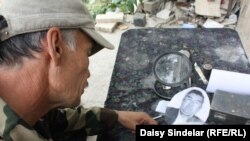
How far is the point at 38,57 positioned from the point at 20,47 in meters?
0.05

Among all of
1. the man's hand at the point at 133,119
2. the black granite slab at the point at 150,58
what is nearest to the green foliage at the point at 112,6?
the black granite slab at the point at 150,58

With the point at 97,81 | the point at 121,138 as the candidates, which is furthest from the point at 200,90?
the point at 97,81

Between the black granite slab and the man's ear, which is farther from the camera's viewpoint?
the black granite slab

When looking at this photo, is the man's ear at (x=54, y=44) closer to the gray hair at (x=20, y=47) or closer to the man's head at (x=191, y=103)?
the gray hair at (x=20, y=47)

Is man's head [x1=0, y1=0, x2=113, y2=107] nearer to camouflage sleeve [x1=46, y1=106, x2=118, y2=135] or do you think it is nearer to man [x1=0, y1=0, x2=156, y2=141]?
man [x1=0, y1=0, x2=156, y2=141]

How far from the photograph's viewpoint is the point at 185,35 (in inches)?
66.6

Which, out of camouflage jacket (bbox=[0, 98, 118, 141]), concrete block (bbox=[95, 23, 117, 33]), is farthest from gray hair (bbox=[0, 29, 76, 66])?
concrete block (bbox=[95, 23, 117, 33])

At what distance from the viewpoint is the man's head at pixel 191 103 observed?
3.88 feet

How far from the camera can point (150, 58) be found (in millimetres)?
1549

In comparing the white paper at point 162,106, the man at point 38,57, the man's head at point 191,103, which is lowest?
the white paper at point 162,106

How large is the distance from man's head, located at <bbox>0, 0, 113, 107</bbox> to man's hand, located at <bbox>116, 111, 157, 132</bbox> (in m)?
0.39

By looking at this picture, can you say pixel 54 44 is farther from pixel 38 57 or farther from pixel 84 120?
pixel 84 120

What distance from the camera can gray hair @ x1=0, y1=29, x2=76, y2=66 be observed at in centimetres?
77

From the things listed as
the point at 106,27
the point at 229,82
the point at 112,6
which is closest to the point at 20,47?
the point at 229,82
